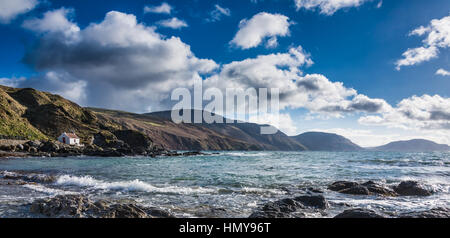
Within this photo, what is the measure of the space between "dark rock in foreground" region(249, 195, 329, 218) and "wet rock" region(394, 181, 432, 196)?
8045mm

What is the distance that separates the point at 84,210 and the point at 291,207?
29.8 ft

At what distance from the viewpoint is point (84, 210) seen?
32.6 feet

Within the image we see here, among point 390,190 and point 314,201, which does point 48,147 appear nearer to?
point 314,201

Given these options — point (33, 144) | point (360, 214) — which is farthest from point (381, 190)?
point (33, 144)

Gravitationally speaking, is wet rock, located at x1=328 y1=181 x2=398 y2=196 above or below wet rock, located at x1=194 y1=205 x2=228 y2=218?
below

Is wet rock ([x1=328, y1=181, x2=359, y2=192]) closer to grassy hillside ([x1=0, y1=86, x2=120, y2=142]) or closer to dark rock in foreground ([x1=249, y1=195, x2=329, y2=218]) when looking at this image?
dark rock in foreground ([x1=249, y1=195, x2=329, y2=218])

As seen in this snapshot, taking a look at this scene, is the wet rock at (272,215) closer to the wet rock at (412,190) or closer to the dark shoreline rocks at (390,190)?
the dark shoreline rocks at (390,190)

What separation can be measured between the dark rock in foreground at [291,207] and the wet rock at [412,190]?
8.04 meters

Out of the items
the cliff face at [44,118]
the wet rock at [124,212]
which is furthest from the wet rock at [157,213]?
the cliff face at [44,118]

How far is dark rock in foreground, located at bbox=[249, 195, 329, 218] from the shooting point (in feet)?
33.7

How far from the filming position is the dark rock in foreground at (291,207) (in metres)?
10.3

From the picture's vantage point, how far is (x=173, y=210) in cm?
1132

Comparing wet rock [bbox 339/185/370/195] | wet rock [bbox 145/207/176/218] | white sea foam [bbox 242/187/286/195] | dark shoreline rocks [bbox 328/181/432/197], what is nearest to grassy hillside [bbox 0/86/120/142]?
white sea foam [bbox 242/187/286/195]

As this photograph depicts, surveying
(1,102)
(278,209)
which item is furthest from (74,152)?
(278,209)
